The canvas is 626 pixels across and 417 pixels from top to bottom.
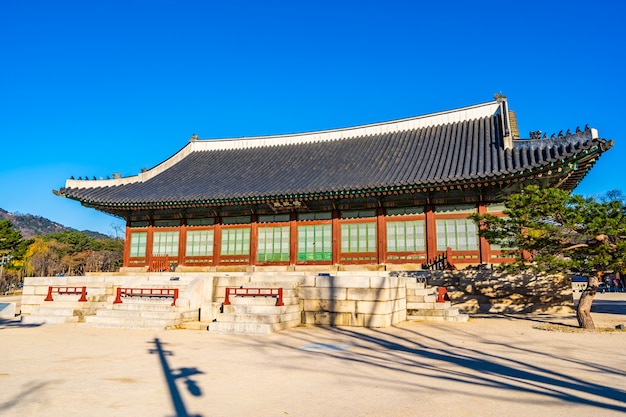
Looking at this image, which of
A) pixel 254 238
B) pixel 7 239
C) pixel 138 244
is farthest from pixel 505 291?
pixel 7 239

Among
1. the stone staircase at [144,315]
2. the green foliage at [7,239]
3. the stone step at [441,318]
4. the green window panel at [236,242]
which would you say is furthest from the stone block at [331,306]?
the green foliage at [7,239]

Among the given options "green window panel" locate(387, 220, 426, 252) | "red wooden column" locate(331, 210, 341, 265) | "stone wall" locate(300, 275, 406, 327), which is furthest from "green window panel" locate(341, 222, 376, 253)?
"stone wall" locate(300, 275, 406, 327)

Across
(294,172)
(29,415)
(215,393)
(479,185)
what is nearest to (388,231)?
(479,185)

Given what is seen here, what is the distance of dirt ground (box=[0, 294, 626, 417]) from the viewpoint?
17.5ft

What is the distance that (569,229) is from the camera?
13.2 m

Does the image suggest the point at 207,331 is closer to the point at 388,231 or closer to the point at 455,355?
the point at 455,355

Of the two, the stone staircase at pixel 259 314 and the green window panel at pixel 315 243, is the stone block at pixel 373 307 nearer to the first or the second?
the stone staircase at pixel 259 314

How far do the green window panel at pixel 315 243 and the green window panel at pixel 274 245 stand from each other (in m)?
0.73

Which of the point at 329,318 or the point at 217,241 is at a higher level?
the point at 217,241

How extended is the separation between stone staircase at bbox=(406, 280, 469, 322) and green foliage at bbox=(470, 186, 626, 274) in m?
2.60

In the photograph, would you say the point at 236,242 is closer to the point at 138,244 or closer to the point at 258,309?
the point at 138,244

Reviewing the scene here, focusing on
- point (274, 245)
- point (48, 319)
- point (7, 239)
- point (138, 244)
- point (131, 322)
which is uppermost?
point (7, 239)

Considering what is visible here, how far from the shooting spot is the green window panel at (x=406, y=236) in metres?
20.0

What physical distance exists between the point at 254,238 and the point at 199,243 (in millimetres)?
3220
